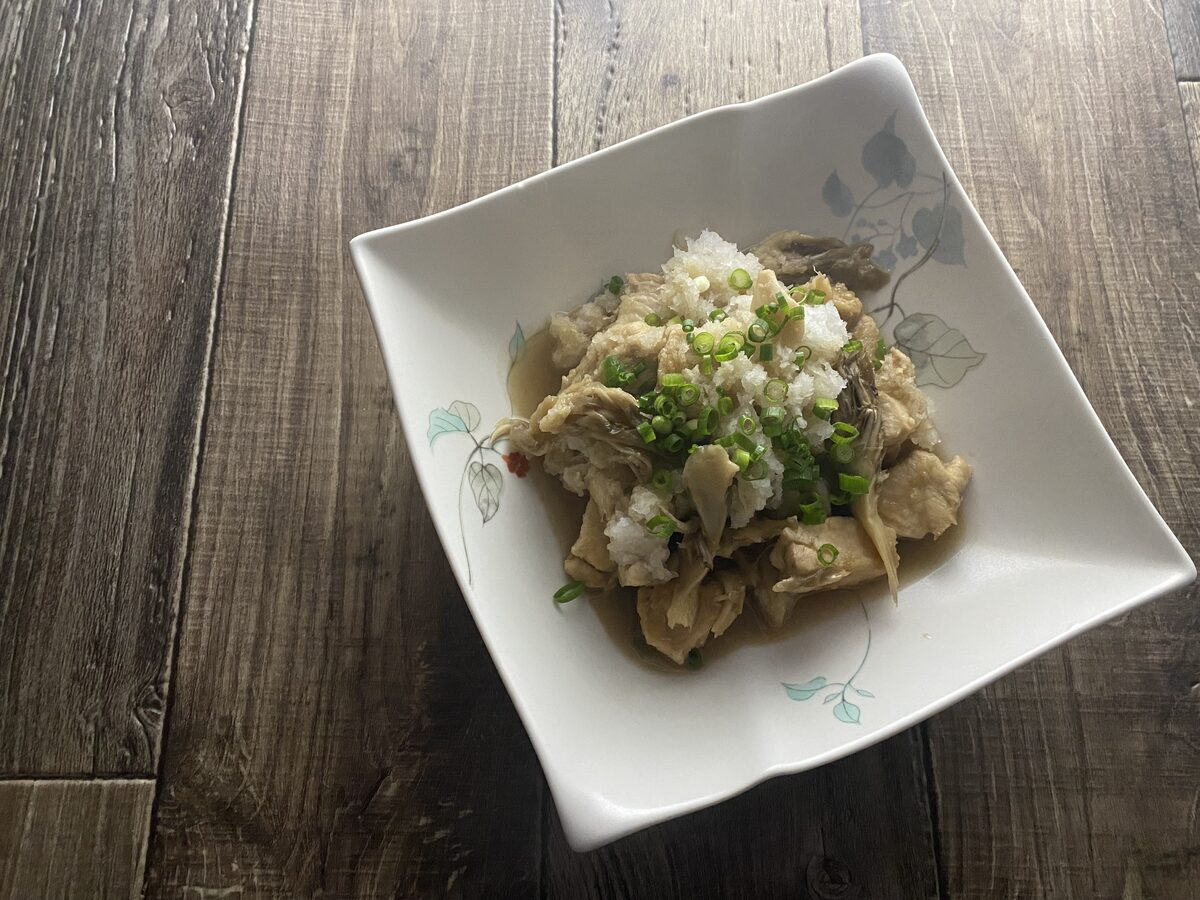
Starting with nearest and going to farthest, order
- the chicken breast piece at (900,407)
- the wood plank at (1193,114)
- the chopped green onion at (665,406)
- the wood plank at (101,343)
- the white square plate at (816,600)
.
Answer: the white square plate at (816,600) → the chopped green onion at (665,406) → the chicken breast piece at (900,407) → the wood plank at (101,343) → the wood plank at (1193,114)

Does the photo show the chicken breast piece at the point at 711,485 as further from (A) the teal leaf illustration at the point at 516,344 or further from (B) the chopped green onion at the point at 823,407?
(A) the teal leaf illustration at the point at 516,344

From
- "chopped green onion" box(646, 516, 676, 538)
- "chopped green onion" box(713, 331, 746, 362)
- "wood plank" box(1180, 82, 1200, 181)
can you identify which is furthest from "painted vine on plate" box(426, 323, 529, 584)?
"wood plank" box(1180, 82, 1200, 181)

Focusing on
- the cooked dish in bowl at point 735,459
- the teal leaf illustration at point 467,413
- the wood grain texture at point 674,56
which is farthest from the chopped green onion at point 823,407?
the wood grain texture at point 674,56

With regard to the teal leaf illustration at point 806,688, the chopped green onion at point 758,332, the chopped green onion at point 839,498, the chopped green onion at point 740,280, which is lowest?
the teal leaf illustration at point 806,688

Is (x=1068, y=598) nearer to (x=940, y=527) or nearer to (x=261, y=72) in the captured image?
(x=940, y=527)

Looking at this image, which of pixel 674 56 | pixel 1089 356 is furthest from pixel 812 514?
pixel 674 56

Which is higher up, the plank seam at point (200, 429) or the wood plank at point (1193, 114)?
Result: the wood plank at point (1193, 114)

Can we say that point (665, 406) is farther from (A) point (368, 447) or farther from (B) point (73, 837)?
(B) point (73, 837)

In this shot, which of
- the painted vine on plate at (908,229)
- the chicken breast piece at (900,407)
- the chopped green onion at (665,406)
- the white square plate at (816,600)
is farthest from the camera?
the painted vine on plate at (908,229)
